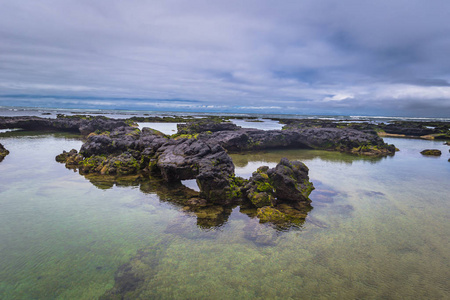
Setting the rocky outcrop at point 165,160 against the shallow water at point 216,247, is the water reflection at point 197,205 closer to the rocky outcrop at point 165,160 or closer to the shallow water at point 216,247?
the shallow water at point 216,247

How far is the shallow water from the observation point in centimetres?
529

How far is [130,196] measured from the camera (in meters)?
10.8

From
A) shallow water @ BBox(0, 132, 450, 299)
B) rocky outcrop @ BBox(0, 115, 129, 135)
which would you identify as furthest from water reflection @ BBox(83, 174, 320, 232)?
rocky outcrop @ BBox(0, 115, 129, 135)

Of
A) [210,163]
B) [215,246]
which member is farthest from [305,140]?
[215,246]

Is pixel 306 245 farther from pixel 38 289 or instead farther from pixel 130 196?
pixel 130 196

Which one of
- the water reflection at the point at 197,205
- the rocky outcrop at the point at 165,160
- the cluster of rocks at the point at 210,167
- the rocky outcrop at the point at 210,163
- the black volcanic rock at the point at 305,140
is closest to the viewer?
the water reflection at the point at 197,205

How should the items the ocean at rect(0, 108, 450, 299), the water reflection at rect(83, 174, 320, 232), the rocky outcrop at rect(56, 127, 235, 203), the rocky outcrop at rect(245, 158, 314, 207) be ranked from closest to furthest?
the ocean at rect(0, 108, 450, 299) → the water reflection at rect(83, 174, 320, 232) → the rocky outcrop at rect(245, 158, 314, 207) → the rocky outcrop at rect(56, 127, 235, 203)

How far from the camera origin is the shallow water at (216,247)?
529cm

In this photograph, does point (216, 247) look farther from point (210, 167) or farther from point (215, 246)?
point (210, 167)

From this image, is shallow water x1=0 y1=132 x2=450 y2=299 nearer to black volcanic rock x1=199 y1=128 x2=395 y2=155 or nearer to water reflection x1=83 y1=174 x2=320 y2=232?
water reflection x1=83 y1=174 x2=320 y2=232

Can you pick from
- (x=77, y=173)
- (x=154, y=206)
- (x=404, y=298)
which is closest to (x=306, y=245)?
(x=404, y=298)

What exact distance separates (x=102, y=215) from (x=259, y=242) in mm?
5936

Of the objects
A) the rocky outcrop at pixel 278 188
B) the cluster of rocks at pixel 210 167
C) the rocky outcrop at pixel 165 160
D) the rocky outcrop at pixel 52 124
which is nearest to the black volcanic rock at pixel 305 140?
the cluster of rocks at pixel 210 167

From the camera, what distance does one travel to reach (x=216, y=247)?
685 centimetres
